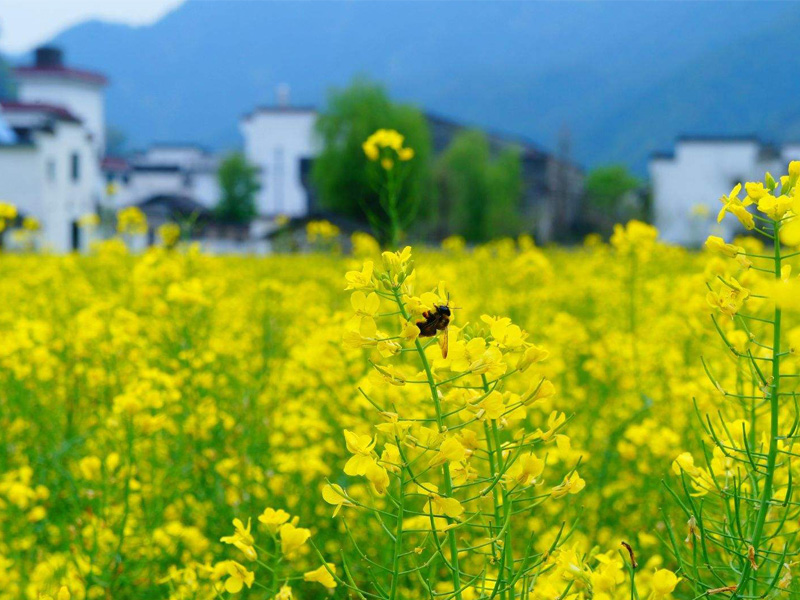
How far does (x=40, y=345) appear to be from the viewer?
310 centimetres

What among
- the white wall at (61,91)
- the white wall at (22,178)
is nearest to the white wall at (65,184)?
the white wall at (22,178)

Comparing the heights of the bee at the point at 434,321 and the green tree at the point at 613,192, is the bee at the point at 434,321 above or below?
below

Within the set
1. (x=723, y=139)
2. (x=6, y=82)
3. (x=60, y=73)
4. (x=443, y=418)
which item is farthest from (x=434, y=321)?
(x=6, y=82)

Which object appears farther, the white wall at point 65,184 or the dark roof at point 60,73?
the dark roof at point 60,73

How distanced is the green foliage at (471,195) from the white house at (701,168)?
25.5ft

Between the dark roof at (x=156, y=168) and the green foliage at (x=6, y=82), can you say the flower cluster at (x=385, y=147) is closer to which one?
the dark roof at (x=156, y=168)

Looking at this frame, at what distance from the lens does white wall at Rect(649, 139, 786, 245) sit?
3806 centimetres

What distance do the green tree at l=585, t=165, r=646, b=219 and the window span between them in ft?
68.9

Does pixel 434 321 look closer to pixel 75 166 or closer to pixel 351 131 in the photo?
pixel 351 131

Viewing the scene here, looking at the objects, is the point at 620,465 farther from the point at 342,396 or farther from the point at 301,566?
the point at 301,566

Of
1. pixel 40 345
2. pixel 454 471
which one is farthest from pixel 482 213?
pixel 454 471

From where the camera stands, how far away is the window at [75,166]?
29839 mm

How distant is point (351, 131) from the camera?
103 ft

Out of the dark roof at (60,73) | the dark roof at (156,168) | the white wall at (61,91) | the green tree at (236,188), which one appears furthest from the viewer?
the dark roof at (156,168)
